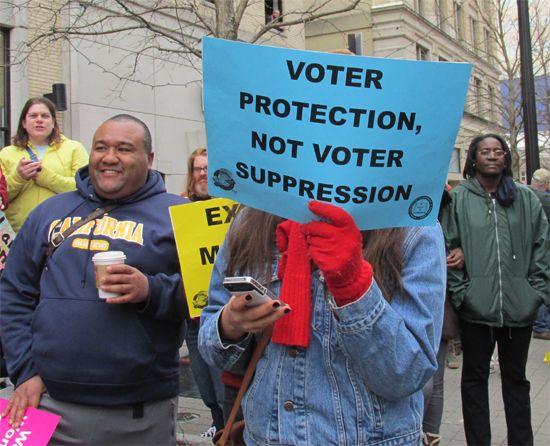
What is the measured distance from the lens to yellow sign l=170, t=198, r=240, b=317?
291cm

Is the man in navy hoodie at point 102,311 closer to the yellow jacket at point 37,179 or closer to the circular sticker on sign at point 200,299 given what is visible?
the circular sticker on sign at point 200,299

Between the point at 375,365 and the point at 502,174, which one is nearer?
the point at 375,365

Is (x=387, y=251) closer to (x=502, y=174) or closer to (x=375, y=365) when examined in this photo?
(x=375, y=365)

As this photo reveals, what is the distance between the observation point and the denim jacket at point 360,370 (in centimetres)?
166

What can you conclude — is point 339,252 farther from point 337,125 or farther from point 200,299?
point 200,299

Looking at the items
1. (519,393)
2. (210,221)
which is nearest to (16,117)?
(210,221)

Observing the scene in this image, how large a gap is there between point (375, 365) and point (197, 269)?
1.49 metres

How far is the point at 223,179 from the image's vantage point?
175cm

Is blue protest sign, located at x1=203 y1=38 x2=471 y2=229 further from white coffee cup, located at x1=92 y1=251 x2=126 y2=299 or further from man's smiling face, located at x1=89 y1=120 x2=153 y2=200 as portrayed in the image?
man's smiling face, located at x1=89 y1=120 x2=153 y2=200

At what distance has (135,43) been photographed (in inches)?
481

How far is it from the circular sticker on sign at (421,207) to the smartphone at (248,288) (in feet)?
1.44

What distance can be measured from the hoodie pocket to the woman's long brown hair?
2.63 feet

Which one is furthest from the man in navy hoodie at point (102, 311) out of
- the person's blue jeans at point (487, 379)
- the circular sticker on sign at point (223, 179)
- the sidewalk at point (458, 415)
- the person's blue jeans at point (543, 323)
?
the person's blue jeans at point (543, 323)

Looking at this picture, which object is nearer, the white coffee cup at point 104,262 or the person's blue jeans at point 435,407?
the white coffee cup at point 104,262
